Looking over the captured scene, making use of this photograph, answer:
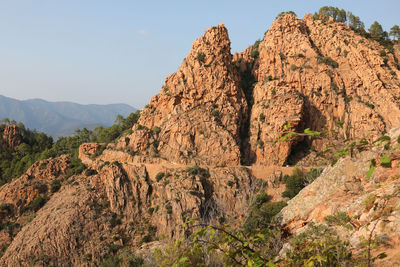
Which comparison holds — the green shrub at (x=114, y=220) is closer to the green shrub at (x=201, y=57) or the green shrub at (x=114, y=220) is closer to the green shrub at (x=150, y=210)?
the green shrub at (x=150, y=210)

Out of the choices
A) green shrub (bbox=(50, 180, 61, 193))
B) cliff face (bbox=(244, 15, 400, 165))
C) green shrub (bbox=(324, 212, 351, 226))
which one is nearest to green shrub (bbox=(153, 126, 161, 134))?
cliff face (bbox=(244, 15, 400, 165))

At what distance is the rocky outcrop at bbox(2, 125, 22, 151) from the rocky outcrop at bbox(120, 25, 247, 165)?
101ft

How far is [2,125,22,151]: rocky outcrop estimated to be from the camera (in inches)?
2181

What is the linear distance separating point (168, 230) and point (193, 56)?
93.1ft

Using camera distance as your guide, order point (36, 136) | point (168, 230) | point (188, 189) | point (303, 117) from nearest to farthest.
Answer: point (168, 230) → point (188, 189) → point (303, 117) → point (36, 136)

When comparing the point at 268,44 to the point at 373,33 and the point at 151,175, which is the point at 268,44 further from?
the point at 151,175

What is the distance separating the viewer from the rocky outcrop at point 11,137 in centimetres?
5541

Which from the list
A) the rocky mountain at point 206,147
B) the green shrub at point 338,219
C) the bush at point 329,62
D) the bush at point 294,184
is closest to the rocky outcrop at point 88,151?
the rocky mountain at point 206,147

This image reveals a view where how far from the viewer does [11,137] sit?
184 feet

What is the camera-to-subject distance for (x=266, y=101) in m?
44.4

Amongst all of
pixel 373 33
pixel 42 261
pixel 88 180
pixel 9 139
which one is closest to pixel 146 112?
pixel 88 180

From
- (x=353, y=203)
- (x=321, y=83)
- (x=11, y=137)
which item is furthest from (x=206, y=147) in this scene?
(x=11, y=137)

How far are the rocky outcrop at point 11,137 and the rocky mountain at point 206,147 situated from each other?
1934 cm

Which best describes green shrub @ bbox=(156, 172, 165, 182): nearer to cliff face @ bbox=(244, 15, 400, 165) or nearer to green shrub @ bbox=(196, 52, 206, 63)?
cliff face @ bbox=(244, 15, 400, 165)
